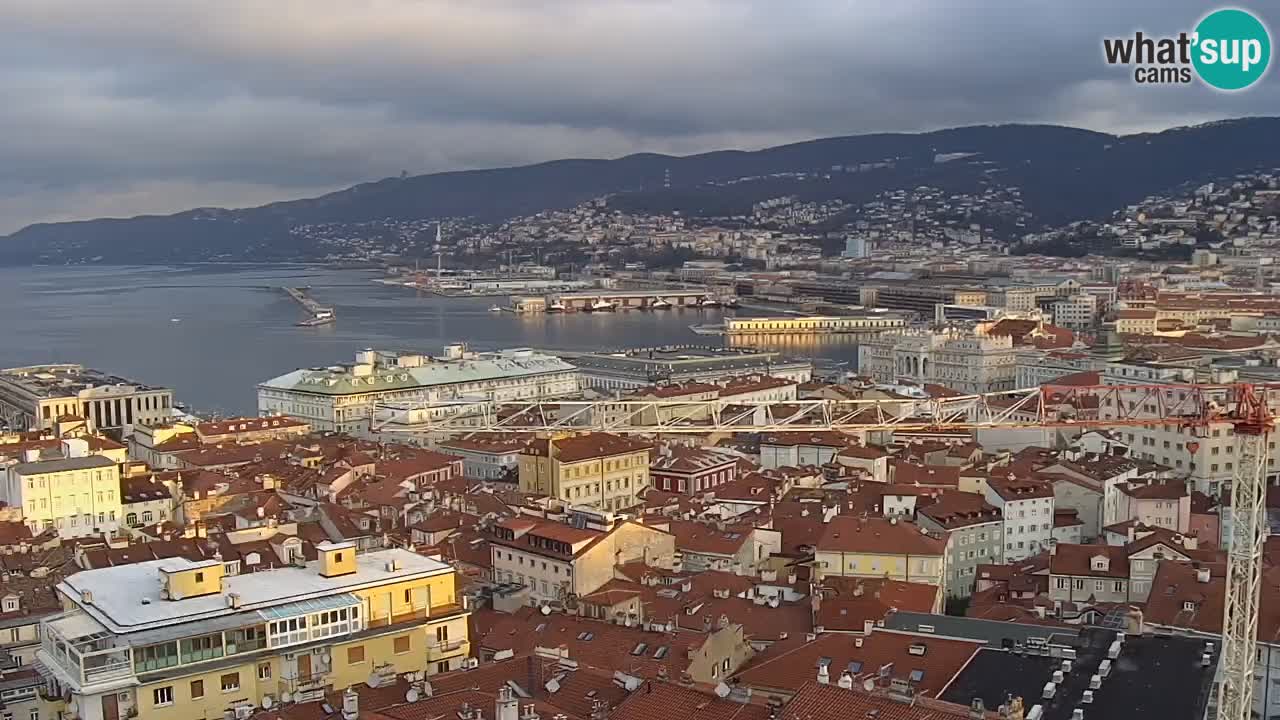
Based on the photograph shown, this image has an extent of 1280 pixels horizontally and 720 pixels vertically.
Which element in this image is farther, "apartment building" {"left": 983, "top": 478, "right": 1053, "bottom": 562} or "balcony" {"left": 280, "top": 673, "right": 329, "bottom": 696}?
"apartment building" {"left": 983, "top": 478, "right": 1053, "bottom": 562}

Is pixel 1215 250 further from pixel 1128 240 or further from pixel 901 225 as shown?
pixel 901 225

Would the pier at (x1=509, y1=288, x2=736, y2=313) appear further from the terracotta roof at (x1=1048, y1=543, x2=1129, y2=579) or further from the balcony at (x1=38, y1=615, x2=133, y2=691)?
the balcony at (x1=38, y1=615, x2=133, y2=691)

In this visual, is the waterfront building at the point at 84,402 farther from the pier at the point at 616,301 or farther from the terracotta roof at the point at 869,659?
the pier at the point at 616,301

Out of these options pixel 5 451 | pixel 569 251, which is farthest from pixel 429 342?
pixel 569 251

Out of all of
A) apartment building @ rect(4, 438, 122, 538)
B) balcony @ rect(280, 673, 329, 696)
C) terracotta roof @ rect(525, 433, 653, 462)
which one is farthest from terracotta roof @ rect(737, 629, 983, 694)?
terracotta roof @ rect(525, 433, 653, 462)

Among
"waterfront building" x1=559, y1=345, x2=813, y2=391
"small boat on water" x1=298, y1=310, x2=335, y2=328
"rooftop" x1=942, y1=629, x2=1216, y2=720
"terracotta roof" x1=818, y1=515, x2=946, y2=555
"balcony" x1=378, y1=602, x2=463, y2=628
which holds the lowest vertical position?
"small boat on water" x1=298, y1=310, x2=335, y2=328

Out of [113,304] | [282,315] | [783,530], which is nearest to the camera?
[783,530]
